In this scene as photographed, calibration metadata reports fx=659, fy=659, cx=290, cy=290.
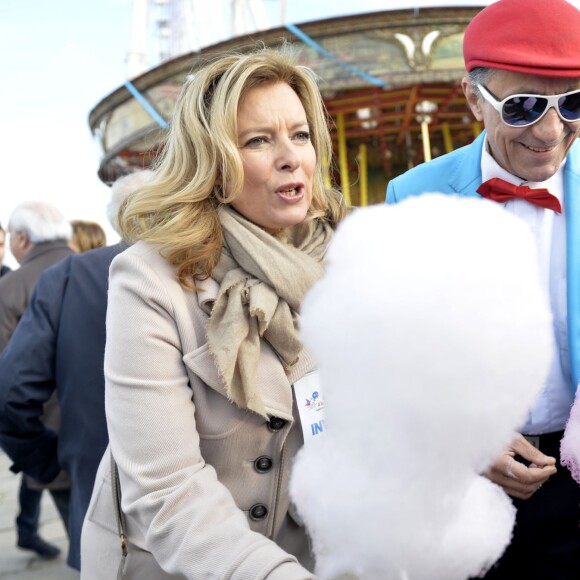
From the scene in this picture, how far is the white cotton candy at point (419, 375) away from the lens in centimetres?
78

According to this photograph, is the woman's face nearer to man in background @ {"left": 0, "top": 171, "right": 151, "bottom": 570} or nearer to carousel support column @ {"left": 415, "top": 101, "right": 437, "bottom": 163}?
man in background @ {"left": 0, "top": 171, "right": 151, "bottom": 570}

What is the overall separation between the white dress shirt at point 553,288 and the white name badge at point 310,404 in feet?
1.45

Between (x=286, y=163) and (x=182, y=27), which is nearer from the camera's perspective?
(x=286, y=163)

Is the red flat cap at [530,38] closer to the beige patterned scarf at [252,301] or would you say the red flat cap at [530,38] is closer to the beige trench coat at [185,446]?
the beige patterned scarf at [252,301]

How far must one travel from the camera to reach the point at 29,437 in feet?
7.45

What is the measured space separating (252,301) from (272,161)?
30 centimetres

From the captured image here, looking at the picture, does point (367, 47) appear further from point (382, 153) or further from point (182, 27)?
point (182, 27)

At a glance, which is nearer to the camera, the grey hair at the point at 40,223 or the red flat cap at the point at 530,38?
the red flat cap at the point at 530,38

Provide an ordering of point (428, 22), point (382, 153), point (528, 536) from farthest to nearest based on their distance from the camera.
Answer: point (382, 153)
point (428, 22)
point (528, 536)

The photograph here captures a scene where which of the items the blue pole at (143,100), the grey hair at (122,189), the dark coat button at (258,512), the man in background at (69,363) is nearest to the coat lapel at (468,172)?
the dark coat button at (258,512)

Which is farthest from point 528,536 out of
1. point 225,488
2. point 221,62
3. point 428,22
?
point 428,22

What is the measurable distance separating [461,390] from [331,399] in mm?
179

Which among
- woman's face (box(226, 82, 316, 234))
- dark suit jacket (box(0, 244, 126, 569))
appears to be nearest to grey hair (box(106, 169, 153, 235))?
dark suit jacket (box(0, 244, 126, 569))

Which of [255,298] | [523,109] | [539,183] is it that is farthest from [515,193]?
[255,298]
